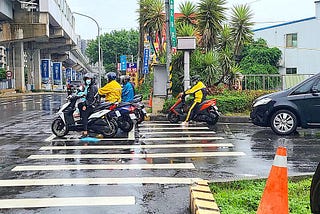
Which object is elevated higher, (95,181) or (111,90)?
(111,90)

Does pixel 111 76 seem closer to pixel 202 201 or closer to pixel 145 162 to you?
pixel 145 162

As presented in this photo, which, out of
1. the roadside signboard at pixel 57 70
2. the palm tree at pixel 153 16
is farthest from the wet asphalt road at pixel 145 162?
the roadside signboard at pixel 57 70

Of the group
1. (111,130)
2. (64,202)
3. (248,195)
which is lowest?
(64,202)

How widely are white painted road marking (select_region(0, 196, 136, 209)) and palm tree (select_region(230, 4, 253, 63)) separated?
49.2 feet

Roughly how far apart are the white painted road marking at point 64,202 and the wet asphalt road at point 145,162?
4 cm

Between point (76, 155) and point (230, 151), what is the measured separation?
320 cm

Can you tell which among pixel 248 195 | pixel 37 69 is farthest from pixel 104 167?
pixel 37 69

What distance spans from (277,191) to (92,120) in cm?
815

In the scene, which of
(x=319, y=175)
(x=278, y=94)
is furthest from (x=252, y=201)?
(x=278, y=94)

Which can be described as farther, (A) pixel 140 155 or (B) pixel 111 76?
(B) pixel 111 76

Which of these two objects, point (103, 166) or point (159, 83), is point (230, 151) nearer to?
point (103, 166)

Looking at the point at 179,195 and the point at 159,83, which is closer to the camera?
the point at 179,195

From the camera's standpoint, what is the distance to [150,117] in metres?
16.9

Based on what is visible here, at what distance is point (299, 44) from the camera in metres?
36.0
